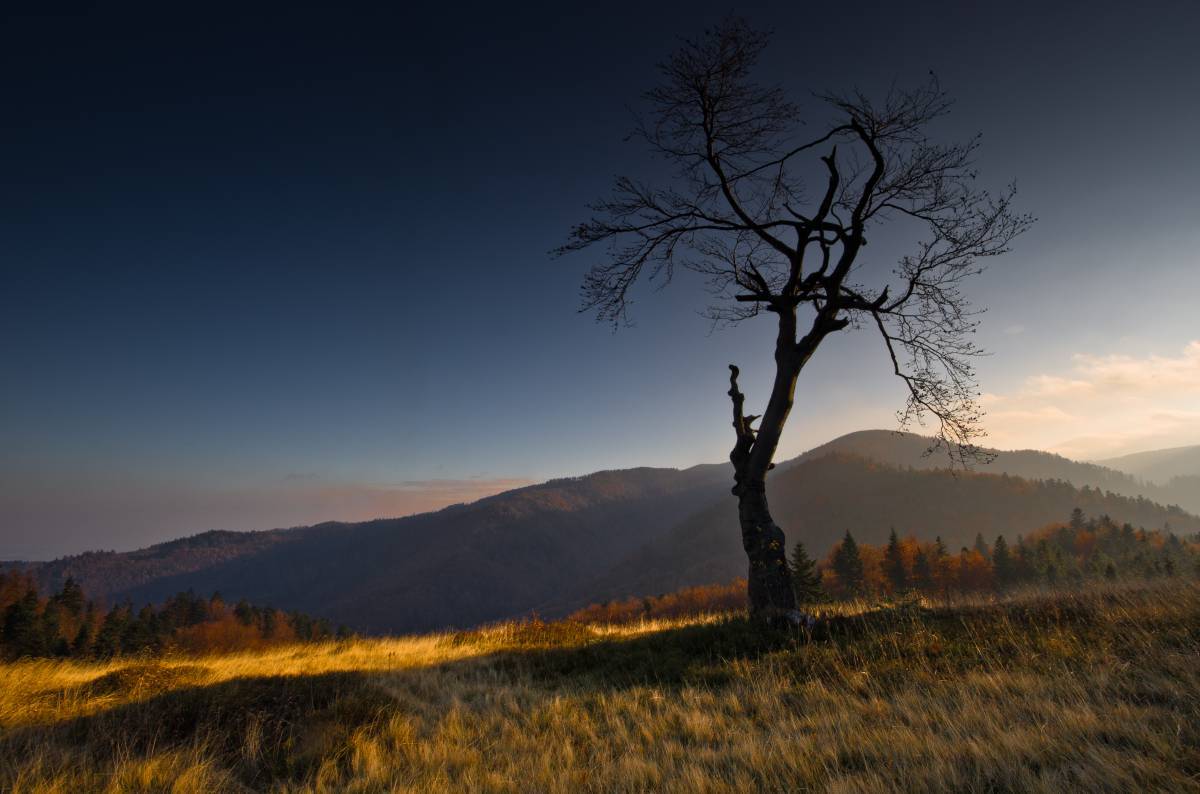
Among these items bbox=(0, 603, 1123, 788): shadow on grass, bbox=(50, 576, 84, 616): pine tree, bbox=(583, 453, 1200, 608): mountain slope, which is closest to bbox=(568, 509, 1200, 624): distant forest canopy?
bbox=(0, 603, 1123, 788): shadow on grass

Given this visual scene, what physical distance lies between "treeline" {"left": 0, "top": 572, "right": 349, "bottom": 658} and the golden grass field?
74.3 ft

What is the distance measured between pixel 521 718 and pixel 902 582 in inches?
2849

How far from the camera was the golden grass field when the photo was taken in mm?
2955

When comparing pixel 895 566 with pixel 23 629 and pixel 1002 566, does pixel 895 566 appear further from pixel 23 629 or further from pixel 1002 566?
pixel 23 629

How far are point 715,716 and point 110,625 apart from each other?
7841 cm

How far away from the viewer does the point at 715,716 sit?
4.48 meters

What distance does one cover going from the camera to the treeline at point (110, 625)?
41625 millimetres

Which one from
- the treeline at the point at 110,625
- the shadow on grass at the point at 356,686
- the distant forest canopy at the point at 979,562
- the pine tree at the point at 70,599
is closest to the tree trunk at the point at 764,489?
the shadow on grass at the point at 356,686

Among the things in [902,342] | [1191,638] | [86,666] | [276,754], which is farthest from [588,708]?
[86,666]

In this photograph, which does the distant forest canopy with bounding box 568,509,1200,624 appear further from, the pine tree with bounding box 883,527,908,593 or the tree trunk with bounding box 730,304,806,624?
the tree trunk with bounding box 730,304,806,624

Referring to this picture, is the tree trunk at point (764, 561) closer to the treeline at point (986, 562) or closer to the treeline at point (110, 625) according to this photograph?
the treeline at point (110, 625)

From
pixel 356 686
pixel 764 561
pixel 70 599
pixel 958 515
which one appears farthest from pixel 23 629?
pixel 958 515

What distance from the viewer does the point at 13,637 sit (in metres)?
40.8

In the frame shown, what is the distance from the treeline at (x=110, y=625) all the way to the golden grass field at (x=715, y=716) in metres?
22.7
